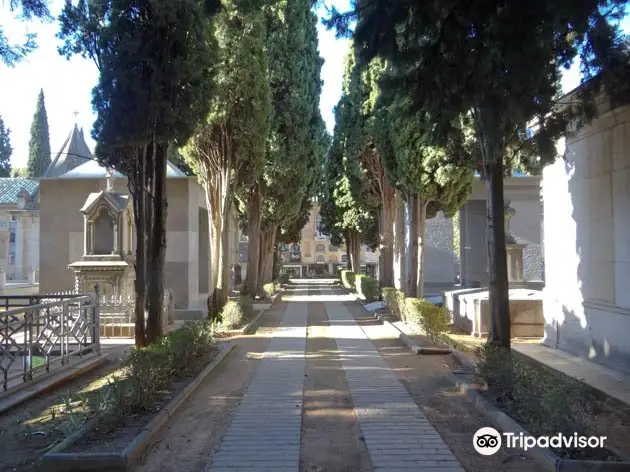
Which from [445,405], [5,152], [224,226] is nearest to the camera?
[445,405]

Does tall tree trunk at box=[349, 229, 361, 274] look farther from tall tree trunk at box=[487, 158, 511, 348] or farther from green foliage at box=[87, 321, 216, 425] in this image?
tall tree trunk at box=[487, 158, 511, 348]

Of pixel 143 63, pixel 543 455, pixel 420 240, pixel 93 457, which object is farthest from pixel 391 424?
pixel 420 240

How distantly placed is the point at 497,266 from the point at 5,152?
66.2m

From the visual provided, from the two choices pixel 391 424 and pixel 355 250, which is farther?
pixel 355 250

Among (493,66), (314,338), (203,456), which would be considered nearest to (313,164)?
→ (314,338)

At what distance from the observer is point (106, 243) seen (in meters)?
16.3

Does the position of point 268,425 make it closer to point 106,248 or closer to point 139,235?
point 139,235

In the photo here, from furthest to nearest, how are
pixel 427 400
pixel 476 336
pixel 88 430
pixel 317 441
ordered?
pixel 476 336 < pixel 427 400 < pixel 317 441 < pixel 88 430

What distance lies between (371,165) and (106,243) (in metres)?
10.7

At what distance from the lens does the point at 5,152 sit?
6306cm

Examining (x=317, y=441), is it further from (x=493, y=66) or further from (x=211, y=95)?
(x=211, y=95)

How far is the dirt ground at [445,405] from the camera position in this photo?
4875 millimetres

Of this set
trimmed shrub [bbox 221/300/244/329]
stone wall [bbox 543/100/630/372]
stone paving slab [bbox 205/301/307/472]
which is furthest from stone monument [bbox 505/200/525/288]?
stone paving slab [bbox 205/301/307/472]

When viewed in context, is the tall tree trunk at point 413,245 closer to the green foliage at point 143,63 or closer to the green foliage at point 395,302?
the green foliage at point 395,302
